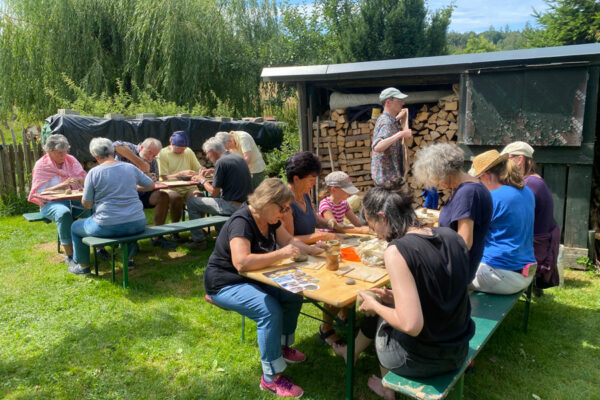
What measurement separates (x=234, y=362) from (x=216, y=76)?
12.1 meters

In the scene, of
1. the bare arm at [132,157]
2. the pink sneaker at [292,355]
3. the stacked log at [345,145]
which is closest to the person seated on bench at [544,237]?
the pink sneaker at [292,355]

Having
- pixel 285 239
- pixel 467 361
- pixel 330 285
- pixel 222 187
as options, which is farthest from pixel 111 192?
pixel 467 361

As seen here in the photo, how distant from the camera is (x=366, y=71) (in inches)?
241

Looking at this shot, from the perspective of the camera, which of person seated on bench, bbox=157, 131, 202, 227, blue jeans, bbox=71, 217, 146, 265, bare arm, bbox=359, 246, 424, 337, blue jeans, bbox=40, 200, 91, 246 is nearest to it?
bare arm, bbox=359, 246, 424, 337

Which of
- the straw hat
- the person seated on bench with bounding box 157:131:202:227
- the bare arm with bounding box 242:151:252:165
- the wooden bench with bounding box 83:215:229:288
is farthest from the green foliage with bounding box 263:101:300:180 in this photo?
the straw hat

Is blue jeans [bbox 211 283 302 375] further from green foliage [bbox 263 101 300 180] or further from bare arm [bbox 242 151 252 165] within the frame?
green foliage [bbox 263 101 300 180]

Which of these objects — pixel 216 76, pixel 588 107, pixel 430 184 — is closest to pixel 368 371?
pixel 430 184

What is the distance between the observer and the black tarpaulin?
7.25 m

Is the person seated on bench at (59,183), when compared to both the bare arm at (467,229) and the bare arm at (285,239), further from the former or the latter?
the bare arm at (467,229)

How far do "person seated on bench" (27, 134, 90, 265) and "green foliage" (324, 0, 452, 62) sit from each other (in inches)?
651

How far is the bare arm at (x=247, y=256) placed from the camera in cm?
271

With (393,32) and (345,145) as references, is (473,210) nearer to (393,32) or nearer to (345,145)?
(345,145)

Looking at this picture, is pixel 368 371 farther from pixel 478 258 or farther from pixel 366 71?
pixel 366 71

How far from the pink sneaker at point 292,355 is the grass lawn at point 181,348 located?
52 millimetres
